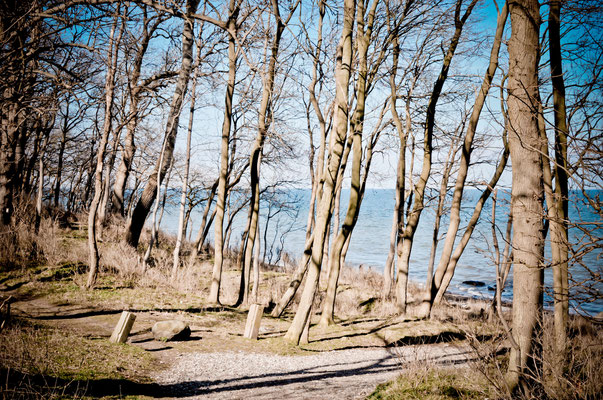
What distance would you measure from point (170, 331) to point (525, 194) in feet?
21.6

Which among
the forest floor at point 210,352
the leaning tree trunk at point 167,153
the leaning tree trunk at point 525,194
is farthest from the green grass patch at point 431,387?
the leaning tree trunk at point 167,153

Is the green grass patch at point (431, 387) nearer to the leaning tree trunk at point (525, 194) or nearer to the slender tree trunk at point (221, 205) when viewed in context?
the leaning tree trunk at point (525, 194)

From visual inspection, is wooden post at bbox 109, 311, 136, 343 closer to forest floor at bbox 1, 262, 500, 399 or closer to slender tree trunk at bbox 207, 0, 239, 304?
forest floor at bbox 1, 262, 500, 399

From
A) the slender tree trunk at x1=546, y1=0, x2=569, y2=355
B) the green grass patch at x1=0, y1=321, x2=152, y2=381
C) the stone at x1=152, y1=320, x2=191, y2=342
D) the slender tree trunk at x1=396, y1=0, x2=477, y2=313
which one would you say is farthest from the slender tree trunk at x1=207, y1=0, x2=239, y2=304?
the slender tree trunk at x1=546, y1=0, x2=569, y2=355

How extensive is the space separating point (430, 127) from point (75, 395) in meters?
10.8

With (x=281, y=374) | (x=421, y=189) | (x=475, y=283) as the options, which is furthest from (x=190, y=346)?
(x=475, y=283)

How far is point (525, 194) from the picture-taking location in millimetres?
4328

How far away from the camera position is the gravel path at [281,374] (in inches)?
182

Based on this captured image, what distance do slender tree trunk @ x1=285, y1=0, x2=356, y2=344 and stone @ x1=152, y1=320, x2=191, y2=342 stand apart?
218cm

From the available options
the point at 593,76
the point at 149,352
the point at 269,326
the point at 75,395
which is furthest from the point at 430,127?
the point at 75,395

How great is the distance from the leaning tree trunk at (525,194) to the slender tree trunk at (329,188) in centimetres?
349

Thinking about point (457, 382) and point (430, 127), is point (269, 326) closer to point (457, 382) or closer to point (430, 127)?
point (457, 382)

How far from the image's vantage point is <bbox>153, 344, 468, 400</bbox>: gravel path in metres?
4.61

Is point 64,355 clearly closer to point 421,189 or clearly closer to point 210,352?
point 210,352
